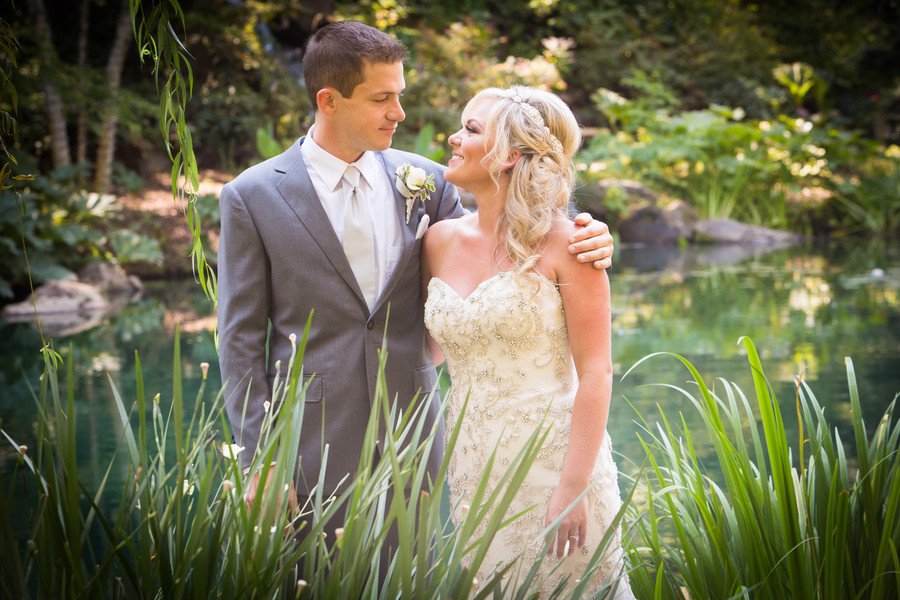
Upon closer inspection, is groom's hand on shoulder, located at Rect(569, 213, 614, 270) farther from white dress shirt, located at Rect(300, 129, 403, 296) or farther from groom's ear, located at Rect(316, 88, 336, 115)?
groom's ear, located at Rect(316, 88, 336, 115)

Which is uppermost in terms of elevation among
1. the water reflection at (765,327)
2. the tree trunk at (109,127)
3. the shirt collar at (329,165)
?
the tree trunk at (109,127)

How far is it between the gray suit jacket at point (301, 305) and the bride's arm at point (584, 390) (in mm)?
440

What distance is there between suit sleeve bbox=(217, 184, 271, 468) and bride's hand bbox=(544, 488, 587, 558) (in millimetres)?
671

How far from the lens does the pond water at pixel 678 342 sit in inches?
189

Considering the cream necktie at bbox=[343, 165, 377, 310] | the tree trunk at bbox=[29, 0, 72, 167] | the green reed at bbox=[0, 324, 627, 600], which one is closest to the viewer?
the green reed at bbox=[0, 324, 627, 600]

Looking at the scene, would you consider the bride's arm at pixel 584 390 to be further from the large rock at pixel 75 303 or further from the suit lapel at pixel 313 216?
the large rock at pixel 75 303

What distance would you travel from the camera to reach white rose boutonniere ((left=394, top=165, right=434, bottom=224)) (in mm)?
2006

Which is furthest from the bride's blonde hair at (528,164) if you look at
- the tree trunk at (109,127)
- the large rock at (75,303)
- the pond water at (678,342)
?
the tree trunk at (109,127)

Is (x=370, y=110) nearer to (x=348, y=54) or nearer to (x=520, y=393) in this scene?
(x=348, y=54)

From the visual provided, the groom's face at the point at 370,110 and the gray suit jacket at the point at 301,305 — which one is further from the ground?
the groom's face at the point at 370,110

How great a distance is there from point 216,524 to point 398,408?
37.7 inches

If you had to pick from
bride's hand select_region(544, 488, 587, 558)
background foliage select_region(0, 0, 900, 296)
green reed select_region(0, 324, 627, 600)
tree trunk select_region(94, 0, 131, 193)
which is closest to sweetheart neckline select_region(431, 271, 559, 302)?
bride's hand select_region(544, 488, 587, 558)

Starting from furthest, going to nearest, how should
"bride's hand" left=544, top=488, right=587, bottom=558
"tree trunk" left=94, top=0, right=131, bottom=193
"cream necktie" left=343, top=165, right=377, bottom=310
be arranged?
"tree trunk" left=94, top=0, right=131, bottom=193 < "cream necktie" left=343, top=165, right=377, bottom=310 < "bride's hand" left=544, top=488, right=587, bottom=558

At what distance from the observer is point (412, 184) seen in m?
2.01
